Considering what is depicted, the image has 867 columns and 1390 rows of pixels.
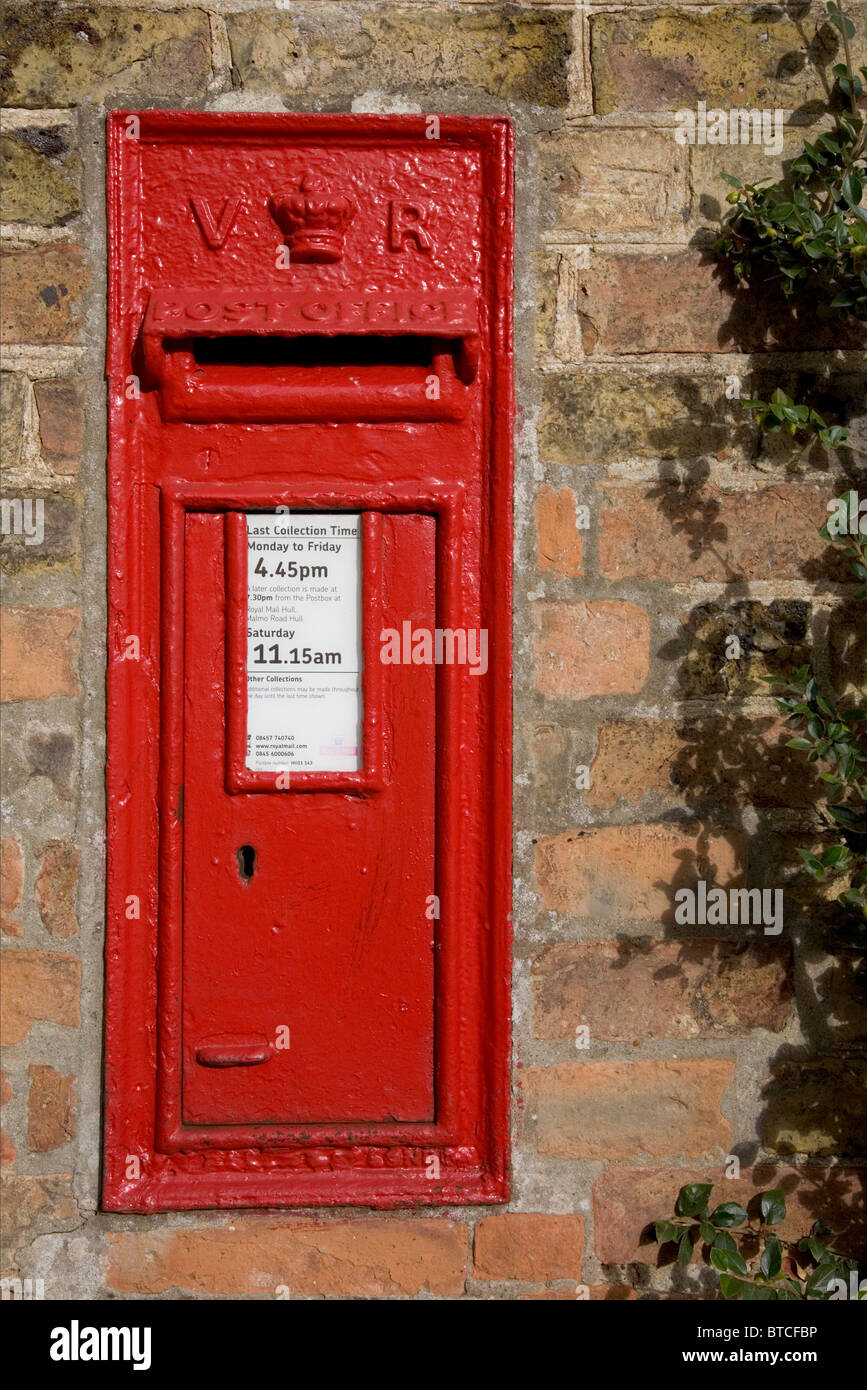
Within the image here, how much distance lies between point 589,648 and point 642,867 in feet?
1.45

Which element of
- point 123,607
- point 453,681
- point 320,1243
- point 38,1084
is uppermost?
point 123,607

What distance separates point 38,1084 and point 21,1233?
0.30 metres

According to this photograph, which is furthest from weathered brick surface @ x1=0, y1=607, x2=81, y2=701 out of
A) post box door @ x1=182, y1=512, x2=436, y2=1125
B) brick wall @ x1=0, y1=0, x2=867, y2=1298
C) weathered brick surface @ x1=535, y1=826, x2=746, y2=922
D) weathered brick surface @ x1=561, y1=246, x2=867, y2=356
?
weathered brick surface @ x1=561, y1=246, x2=867, y2=356

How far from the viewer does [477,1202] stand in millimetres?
2092

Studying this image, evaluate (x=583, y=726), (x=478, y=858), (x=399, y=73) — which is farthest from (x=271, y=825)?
(x=399, y=73)

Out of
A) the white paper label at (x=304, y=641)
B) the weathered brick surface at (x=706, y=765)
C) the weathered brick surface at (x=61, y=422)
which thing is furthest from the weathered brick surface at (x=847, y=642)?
the weathered brick surface at (x=61, y=422)

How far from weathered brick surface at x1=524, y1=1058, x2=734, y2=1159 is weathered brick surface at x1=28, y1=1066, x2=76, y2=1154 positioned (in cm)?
89

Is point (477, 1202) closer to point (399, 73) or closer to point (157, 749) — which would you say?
point (157, 749)

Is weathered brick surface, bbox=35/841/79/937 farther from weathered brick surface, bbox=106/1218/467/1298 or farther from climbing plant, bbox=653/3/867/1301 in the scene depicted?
climbing plant, bbox=653/3/867/1301

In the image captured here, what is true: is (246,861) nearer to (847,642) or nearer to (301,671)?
(301,671)

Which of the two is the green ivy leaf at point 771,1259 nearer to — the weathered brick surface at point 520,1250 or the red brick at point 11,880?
the weathered brick surface at point 520,1250

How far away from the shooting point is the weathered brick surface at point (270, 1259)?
2092 millimetres

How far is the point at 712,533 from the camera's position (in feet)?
7.00

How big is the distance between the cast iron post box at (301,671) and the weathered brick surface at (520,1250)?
8 cm
